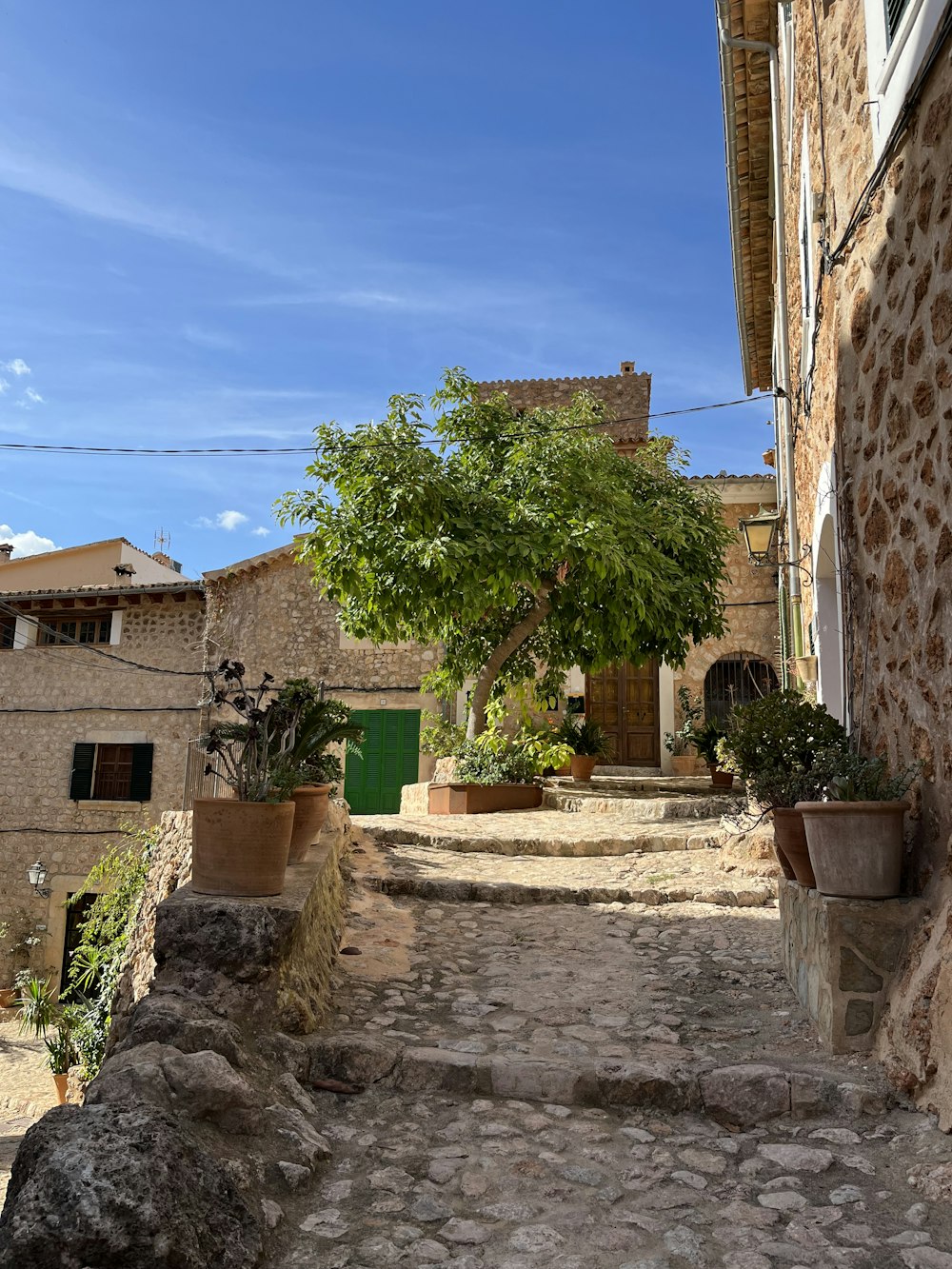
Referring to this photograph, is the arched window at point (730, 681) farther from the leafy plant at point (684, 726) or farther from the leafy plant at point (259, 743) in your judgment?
the leafy plant at point (259, 743)

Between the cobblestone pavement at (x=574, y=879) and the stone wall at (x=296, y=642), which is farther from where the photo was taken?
the stone wall at (x=296, y=642)

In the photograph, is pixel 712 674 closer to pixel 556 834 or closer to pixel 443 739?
pixel 443 739

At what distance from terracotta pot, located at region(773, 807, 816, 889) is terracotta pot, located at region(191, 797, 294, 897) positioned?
2.13 meters

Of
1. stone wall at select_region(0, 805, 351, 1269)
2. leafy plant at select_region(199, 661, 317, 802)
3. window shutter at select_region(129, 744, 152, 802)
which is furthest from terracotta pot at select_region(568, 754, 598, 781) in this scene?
leafy plant at select_region(199, 661, 317, 802)

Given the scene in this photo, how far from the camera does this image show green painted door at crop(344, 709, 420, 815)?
16.9 meters

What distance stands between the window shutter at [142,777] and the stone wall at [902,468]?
14562mm

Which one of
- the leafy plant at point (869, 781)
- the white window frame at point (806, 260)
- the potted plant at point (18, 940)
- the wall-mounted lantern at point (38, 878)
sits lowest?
the potted plant at point (18, 940)

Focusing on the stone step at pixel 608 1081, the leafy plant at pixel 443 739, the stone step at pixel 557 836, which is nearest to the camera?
the stone step at pixel 608 1081

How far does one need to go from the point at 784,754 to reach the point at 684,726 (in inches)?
455

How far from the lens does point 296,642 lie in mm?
17406

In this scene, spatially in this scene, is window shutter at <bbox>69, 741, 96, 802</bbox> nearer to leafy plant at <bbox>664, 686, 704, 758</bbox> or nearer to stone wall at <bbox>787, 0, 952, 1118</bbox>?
leafy plant at <bbox>664, 686, 704, 758</bbox>

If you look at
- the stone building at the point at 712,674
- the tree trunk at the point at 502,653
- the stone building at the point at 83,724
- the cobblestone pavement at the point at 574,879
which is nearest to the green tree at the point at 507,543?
the tree trunk at the point at 502,653

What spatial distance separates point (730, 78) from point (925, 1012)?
8732 millimetres

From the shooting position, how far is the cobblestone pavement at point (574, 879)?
6.73m
